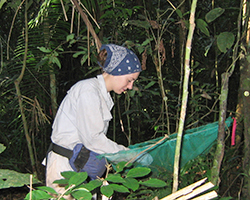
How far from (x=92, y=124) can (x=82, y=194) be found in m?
0.76

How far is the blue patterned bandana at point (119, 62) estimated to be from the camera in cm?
161

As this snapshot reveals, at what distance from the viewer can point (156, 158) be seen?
1.66 metres

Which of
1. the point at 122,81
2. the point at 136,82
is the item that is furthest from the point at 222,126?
the point at 136,82

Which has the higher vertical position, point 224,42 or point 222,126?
point 224,42

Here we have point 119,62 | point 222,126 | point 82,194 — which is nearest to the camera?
point 82,194

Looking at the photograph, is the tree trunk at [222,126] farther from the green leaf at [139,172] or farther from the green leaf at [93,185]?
the green leaf at [93,185]

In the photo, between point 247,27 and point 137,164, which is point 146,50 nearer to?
point 247,27

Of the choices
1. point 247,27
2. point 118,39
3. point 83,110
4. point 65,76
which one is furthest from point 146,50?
point 65,76

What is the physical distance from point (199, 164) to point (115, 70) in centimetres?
87

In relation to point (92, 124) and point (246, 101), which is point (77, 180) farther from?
point (246, 101)

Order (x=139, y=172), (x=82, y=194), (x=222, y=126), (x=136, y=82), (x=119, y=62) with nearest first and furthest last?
(x=82, y=194)
(x=139, y=172)
(x=222, y=126)
(x=119, y=62)
(x=136, y=82)

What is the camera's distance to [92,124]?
58.7 inches

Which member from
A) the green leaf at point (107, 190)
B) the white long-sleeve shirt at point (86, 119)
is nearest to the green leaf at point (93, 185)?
the green leaf at point (107, 190)

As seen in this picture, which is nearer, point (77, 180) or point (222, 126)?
point (77, 180)
